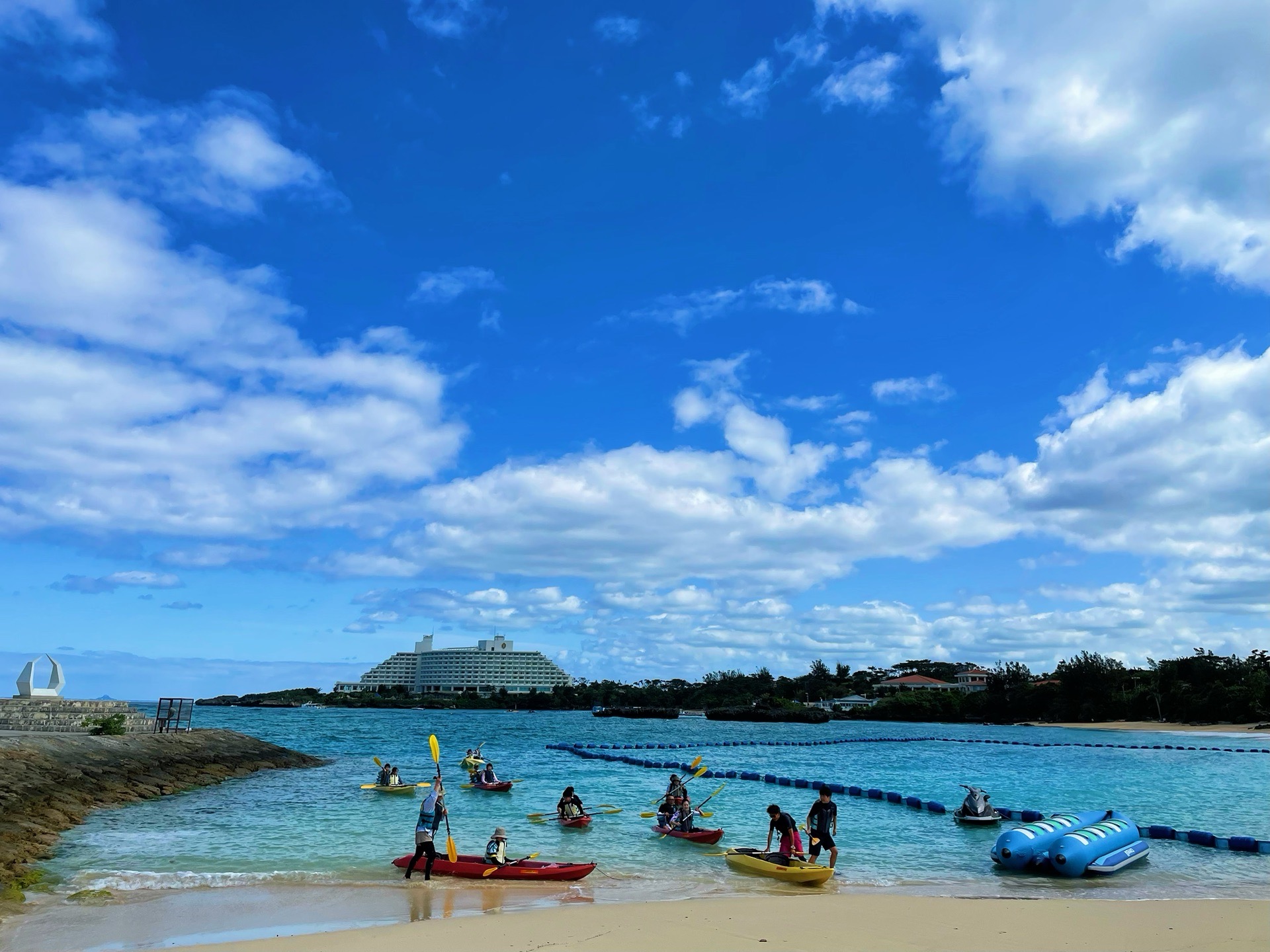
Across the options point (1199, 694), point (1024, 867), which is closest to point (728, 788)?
point (1024, 867)

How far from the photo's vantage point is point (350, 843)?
20000 millimetres

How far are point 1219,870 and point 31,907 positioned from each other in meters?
22.4

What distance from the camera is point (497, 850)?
1627 centimetres

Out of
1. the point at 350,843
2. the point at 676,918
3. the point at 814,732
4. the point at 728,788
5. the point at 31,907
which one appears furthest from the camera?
the point at 814,732

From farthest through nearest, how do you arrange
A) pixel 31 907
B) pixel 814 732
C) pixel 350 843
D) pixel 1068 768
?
1. pixel 814 732
2. pixel 1068 768
3. pixel 350 843
4. pixel 31 907

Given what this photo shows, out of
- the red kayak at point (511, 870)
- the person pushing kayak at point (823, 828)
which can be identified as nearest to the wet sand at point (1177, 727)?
the person pushing kayak at point (823, 828)

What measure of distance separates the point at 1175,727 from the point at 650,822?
3733 inches

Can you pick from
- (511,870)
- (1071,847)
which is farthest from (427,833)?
(1071,847)

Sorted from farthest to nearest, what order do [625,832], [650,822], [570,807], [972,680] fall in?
[972,680] → [650,822] → [570,807] → [625,832]

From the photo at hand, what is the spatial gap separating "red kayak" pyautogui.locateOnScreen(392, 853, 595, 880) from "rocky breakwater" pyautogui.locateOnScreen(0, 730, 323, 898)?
6.89m

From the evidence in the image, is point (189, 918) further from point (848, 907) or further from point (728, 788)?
point (728, 788)

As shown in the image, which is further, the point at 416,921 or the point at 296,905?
the point at 296,905

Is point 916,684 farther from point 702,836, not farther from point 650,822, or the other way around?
point 702,836

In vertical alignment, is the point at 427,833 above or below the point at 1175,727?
above
